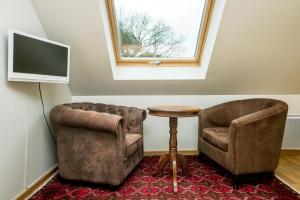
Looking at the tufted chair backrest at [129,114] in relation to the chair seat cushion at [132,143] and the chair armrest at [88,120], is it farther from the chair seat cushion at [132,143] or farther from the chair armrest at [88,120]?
the chair armrest at [88,120]

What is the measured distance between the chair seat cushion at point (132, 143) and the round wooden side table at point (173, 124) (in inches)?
14.0

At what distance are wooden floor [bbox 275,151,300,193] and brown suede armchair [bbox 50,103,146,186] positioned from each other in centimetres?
176

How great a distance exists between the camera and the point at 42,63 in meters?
2.20

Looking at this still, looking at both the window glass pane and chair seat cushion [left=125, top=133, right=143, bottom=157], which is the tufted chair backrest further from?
the window glass pane

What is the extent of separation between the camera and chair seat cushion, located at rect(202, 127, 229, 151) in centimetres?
251

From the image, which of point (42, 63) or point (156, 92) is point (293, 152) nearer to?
point (156, 92)

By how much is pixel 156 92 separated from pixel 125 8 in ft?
4.19

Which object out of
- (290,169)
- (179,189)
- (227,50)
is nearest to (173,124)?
(179,189)

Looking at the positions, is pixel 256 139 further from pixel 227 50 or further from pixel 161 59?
pixel 161 59

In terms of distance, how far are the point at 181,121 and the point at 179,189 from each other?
140 centimetres

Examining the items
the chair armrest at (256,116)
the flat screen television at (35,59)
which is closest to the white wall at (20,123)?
the flat screen television at (35,59)

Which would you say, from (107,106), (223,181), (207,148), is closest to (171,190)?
(223,181)

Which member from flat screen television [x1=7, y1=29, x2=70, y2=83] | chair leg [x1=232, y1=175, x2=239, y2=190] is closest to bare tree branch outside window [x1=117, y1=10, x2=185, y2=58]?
flat screen television [x1=7, y1=29, x2=70, y2=83]

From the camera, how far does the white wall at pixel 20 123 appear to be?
1916mm
